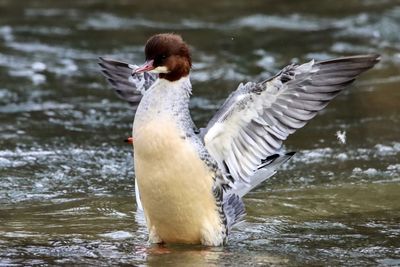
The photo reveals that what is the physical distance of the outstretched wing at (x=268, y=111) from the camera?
7012mm

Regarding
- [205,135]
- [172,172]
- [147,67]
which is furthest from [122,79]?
[172,172]

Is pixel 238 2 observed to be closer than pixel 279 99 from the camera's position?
No

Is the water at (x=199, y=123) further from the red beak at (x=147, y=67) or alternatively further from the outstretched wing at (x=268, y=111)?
the red beak at (x=147, y=67)

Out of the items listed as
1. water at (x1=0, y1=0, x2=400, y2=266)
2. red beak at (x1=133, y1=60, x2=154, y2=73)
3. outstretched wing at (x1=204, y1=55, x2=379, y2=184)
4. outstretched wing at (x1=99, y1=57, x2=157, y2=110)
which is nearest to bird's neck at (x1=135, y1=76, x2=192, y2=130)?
red beak at (x1=133, y1=60, x2=154, y2=73)

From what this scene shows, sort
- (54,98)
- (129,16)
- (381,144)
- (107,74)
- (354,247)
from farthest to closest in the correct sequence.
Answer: (129,16)
(54,98)
(381,144)
(107,74)
(354,247)

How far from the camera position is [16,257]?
646 cm

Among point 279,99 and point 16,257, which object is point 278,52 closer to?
point 279,99

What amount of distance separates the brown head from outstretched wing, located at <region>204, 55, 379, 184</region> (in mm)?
486

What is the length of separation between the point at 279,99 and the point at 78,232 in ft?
5.92

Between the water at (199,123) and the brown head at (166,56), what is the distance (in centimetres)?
127

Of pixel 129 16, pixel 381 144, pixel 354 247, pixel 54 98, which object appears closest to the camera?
pixel 354 247

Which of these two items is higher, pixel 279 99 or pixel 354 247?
pixel 279 99

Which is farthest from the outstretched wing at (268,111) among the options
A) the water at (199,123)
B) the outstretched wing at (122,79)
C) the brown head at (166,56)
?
the outstretched wing at (122,79)

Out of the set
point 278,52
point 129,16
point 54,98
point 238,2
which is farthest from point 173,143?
point 238,2
